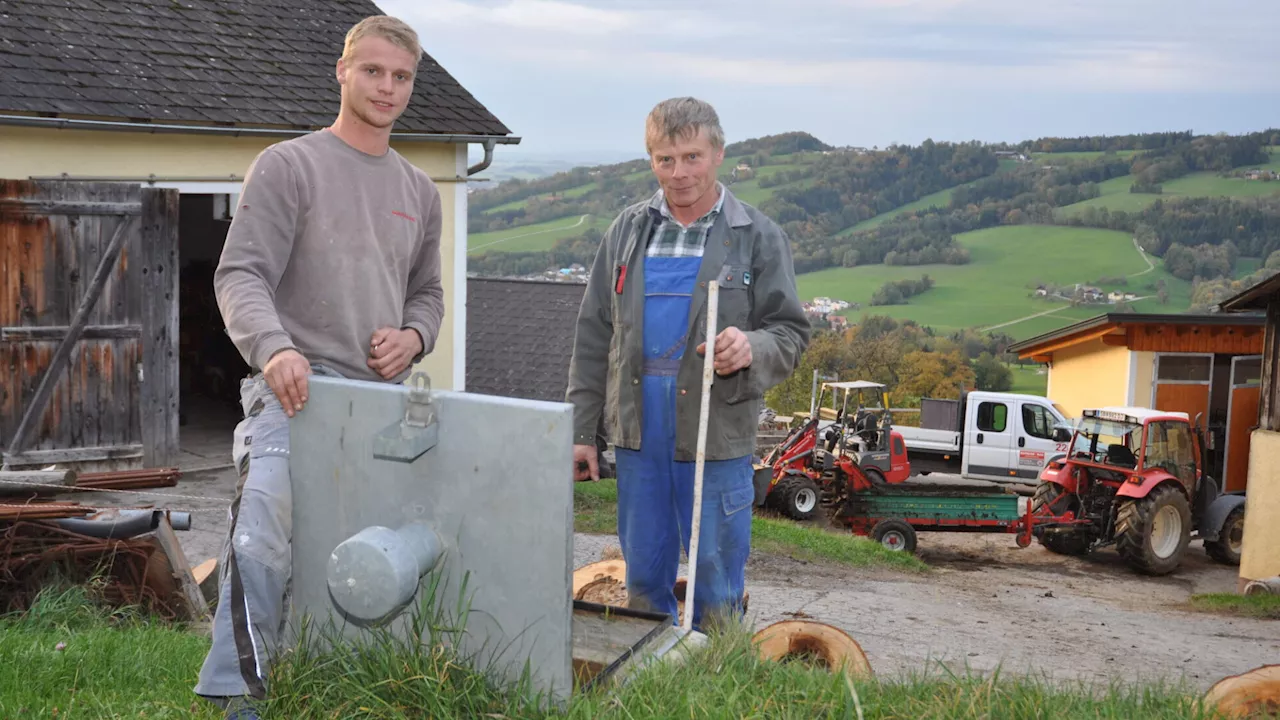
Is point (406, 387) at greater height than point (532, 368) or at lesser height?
greater

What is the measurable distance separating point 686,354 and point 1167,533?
13824 mm

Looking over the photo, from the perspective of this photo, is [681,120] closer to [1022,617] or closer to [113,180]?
[113,180]

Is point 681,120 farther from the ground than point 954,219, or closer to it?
closer to it

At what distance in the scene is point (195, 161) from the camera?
10617 millimetres

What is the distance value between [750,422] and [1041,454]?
2102cm

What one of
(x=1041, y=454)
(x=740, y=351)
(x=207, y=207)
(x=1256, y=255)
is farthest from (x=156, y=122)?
(x=1256, y=255)

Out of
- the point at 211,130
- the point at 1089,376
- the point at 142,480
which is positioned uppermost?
the point at 211,130

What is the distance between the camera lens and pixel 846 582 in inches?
455

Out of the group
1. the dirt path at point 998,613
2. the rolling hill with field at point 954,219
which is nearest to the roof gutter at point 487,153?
the dirt path at point 998,613

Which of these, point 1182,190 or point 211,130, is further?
point 1182,190

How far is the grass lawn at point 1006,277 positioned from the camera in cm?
6900

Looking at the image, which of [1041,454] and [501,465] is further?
[1041,454]

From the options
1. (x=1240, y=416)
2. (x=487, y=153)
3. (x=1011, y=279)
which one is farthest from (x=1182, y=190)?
(x=487, y=153)

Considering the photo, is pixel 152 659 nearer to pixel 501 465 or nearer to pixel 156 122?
pixel 501 465
